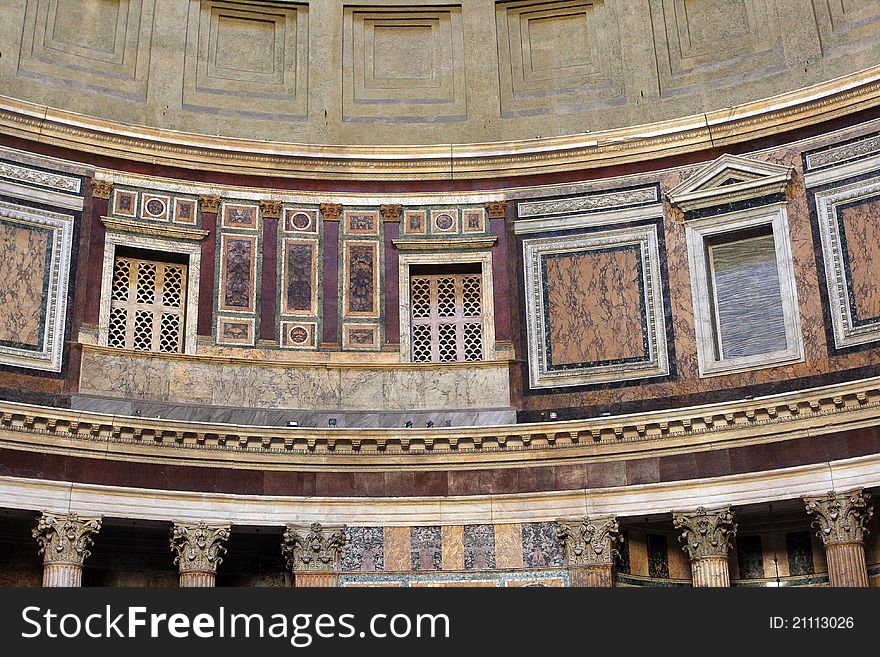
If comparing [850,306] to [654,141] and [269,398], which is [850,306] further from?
[269,398]

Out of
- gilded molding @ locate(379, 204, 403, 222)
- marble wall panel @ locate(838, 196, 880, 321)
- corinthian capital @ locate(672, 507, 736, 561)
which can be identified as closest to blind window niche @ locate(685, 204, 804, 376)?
marble wall panel @ locate(838, 196, 880, 321)

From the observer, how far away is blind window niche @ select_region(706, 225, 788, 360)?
27859 millimetres

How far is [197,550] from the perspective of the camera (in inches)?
1055

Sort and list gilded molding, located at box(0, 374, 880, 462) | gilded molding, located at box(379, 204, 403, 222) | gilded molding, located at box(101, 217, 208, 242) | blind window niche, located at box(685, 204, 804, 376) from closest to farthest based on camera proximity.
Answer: gilded molding, located at box(0, 374, 880, 462) → blind window niche, located at box(685, 204, 804, 376) → gilded molding, located at box(101, 217, 208, 242) → gilded molding, located at box(379, 204, 403, 222)

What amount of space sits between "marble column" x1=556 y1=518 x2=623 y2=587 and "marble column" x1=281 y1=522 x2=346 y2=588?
4.21 metres

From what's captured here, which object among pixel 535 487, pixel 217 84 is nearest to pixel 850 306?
pixel 535 487

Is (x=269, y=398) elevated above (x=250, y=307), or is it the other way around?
(x=250, y=307)

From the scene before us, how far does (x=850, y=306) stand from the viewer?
26984 millimetres

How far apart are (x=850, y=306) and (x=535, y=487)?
6717 millimetres

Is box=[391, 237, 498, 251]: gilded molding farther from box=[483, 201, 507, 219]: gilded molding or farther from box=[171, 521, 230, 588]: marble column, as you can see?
box=[171, 521, 230, 588]: marble column

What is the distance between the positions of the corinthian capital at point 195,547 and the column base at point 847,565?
36.1 ft

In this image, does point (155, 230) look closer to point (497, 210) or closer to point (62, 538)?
point (62, 538)

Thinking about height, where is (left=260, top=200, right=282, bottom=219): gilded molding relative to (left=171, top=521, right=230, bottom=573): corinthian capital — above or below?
above

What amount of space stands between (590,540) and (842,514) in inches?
178
